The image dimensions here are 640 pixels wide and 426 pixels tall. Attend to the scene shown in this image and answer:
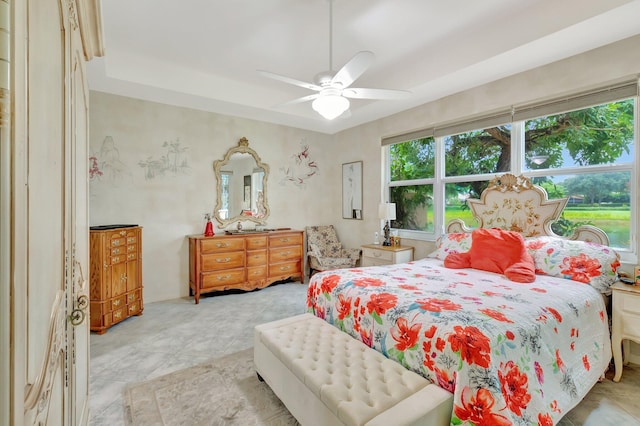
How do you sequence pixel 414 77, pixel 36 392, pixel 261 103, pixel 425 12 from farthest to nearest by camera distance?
1. pixel 261 103
2. pixel 414 77
3. pixel 425 12
4. pixel 36 392

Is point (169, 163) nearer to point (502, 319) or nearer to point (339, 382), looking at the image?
point (339, 382)

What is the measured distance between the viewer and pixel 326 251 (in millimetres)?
5281

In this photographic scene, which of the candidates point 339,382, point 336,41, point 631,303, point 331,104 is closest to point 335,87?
point 331,104

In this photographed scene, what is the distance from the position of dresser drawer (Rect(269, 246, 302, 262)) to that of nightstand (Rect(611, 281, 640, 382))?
12.0 ft

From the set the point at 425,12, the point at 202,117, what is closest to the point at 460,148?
the point at 425,12

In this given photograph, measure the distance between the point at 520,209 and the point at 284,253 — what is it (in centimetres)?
317

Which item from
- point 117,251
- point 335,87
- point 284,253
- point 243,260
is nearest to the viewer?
point 335,87

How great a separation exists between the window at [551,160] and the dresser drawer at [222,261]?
2507mm

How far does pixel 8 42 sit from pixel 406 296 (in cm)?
204

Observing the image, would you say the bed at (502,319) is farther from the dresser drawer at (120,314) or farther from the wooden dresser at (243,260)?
the dresser drawer at (120,314)

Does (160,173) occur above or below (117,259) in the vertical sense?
above

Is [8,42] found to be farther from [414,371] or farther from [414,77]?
[414,77]

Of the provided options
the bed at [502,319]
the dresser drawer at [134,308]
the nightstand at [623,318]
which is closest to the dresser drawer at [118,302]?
the dresser drawer at [134,308]

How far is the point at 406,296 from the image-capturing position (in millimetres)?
1998
